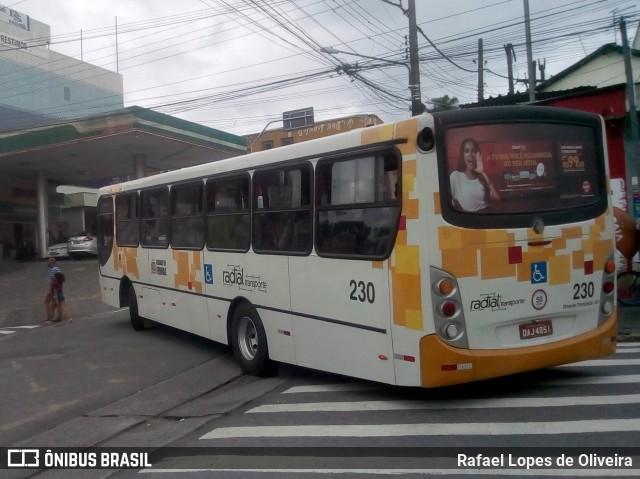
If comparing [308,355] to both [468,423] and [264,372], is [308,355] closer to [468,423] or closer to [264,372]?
[264,372]

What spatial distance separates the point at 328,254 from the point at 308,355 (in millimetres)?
1298

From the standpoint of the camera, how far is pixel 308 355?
25.7 ft

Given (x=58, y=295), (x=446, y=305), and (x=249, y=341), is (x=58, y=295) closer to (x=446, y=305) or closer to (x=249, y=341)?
(x=249, y=341)

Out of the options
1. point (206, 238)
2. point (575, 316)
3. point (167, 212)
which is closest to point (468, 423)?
point (575, 316)

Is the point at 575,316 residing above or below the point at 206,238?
below

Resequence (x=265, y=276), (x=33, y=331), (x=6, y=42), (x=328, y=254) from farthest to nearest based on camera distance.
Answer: (x=6, y=42) < (x=33, y=331) < (x=265, y=276) < (x=328, y=254)

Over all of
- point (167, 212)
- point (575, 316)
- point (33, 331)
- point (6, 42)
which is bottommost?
point (33, 331)

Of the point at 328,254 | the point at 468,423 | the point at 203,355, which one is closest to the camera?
the point at 468,423

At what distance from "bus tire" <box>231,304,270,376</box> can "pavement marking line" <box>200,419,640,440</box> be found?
2.19m

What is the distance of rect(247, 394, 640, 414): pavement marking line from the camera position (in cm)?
661

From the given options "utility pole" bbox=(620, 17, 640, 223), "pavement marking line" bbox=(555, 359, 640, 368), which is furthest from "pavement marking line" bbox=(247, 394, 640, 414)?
"utility pole" bbox=(620, 17, 640, 223)

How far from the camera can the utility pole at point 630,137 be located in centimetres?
1375

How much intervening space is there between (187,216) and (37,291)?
1565cm

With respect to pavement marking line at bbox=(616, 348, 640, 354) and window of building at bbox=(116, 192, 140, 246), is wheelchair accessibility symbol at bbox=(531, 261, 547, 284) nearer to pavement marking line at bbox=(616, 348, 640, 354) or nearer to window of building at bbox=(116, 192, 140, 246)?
pavement marking line at bbox=(616, 348, 640, 354)
